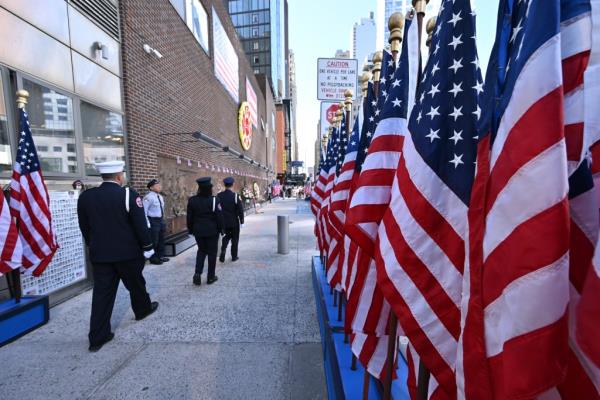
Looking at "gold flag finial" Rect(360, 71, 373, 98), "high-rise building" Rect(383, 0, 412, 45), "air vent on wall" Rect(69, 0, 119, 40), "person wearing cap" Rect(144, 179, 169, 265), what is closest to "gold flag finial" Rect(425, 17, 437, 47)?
"high-rise building" Rect(383, 0, 412, 45)

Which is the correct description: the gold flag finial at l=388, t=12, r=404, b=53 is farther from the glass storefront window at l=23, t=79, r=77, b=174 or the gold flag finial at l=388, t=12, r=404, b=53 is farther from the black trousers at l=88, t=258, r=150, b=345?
the glass storefront window at l=23, t=79, r=77, b=174

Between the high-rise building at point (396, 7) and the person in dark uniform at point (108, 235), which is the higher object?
the high-rise building at point (396, 7)

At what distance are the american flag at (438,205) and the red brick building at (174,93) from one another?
6.48 metres

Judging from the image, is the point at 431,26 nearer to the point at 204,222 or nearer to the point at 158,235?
the point at 204,222

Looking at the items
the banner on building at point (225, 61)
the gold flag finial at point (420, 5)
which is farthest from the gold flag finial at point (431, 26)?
the banner on building at point (225, 61)

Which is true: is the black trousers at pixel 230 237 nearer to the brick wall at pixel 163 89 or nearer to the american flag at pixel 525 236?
the brick wall at pixel 163 89

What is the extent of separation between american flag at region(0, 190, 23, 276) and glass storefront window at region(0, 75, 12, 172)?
1.04 metres

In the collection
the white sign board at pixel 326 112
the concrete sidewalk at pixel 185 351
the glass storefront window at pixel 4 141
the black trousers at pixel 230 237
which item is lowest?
the concrete sidewalk at pixel 185 351

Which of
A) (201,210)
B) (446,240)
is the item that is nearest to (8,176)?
(201,210)

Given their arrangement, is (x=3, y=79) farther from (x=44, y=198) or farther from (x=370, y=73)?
(x=370, y=73)

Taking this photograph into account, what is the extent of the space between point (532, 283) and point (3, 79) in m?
5.80

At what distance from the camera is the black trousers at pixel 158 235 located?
6.04 m

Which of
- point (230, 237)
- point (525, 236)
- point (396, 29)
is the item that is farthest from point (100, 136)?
point (525, 236)

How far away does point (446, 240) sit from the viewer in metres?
1.23
